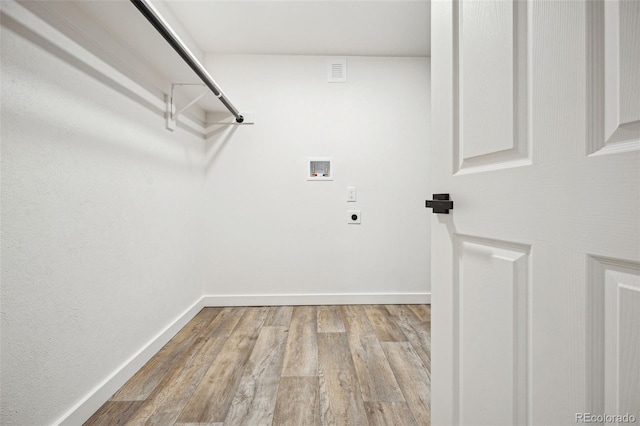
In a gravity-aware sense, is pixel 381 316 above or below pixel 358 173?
below

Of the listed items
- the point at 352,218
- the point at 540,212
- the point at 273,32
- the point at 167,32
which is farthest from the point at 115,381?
the point at 273,32

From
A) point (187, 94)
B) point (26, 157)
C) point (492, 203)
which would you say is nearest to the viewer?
point (492, 203)

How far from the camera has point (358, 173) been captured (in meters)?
2.70

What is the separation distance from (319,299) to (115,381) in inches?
62.4

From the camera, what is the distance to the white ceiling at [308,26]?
2.05m

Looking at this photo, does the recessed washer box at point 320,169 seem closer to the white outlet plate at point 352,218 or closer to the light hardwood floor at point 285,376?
the white outlet plate at point 352,218

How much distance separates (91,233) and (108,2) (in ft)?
3.04

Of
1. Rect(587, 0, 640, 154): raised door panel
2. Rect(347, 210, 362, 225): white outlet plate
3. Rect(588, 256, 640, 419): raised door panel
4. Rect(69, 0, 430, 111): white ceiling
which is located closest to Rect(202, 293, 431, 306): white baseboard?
Rect(347, 210, 362, 225): white outlet plate

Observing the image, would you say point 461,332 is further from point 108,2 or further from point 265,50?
point 265,50

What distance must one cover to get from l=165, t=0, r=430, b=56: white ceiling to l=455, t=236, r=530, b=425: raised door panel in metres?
1.96

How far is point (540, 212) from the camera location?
0.56 m

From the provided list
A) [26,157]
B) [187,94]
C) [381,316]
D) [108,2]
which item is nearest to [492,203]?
[26,157]

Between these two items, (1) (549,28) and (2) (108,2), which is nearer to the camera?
(1) (549,28)

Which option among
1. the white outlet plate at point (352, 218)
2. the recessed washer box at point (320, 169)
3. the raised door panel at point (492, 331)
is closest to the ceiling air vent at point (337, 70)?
the recessed washer box at point (320, 169)
